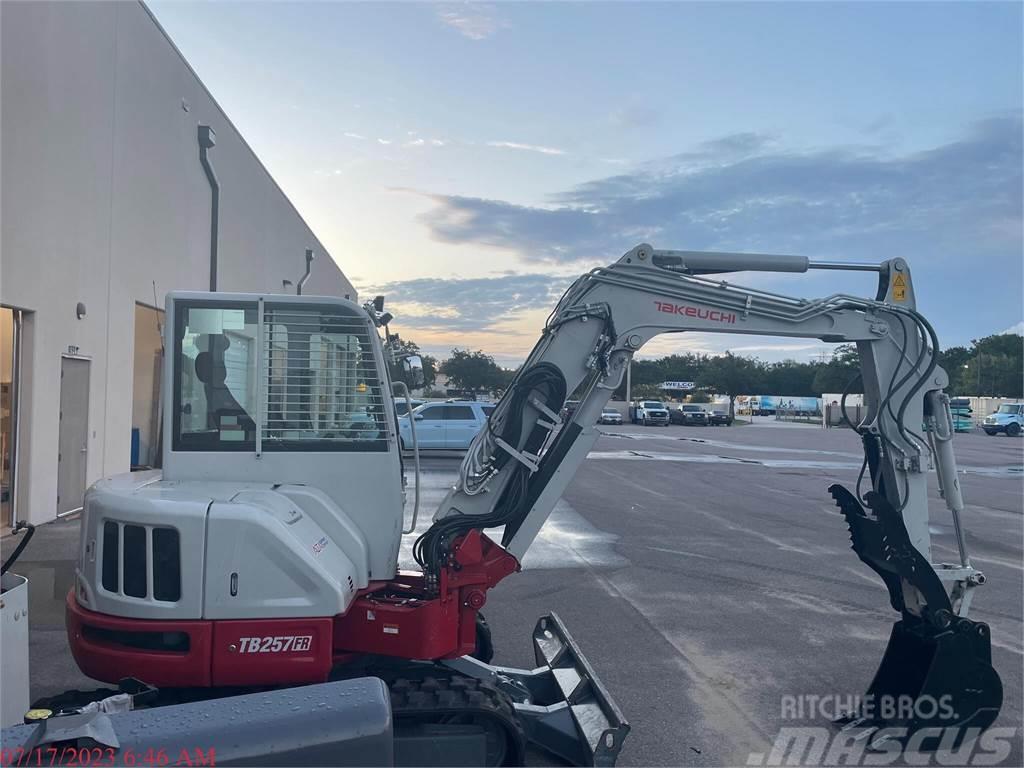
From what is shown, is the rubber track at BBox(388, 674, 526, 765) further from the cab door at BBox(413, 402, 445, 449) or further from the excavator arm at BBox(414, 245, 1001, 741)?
the cab door at BBox(413, 402, 445, 449)

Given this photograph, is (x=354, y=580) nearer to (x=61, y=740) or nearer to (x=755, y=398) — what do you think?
(x=61, y=740)

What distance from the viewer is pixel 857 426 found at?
5836 mm

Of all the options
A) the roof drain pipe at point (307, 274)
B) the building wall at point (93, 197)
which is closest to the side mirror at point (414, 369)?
the roof drain pipe at point (307, 274)

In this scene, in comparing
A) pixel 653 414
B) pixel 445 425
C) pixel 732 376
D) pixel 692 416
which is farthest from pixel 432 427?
pixel 732 376

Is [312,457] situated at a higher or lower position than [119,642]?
higher

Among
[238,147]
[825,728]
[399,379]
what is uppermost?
[238,147]

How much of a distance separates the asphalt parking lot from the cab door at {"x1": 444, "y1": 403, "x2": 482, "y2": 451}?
7.92 metres

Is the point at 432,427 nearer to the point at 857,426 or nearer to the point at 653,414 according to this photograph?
the point at 857,426

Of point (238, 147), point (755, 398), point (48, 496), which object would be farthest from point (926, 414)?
point (755, 398)

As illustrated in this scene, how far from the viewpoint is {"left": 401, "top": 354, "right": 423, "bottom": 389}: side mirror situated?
482cm

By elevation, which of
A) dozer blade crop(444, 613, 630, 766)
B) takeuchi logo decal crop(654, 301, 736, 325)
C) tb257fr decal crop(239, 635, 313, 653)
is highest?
takeuchi logo decal crop(654, 301, 736, 325)

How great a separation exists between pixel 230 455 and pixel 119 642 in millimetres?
1080

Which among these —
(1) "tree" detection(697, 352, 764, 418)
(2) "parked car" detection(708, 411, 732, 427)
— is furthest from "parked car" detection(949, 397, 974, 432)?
(1) "tree" detection(697, 352, 764, 418)

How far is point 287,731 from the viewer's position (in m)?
2.77
